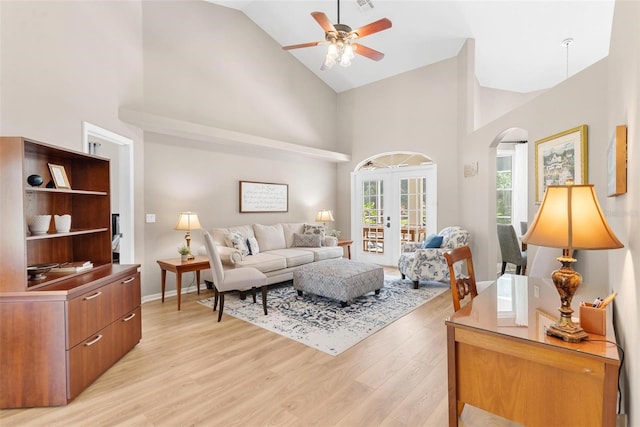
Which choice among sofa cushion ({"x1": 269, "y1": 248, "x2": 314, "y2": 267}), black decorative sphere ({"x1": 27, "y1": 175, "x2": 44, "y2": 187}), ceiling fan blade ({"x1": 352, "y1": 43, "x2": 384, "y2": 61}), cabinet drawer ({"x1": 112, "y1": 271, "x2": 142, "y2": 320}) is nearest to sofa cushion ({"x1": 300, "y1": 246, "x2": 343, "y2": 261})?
sofa cushion ({"x1": 269, "y1": 248, "x2": 314, "y2": 267})

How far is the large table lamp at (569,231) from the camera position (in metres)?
1.17

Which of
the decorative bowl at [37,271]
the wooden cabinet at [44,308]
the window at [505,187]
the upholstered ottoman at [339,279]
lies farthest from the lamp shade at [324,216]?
the decorative bowl at [37,271]

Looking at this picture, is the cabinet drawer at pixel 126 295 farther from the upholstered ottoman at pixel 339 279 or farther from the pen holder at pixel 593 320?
the pen holder at pixel 593 320

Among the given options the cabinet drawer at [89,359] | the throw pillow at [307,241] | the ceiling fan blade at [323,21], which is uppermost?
the ceiling fan blade at [323,21]

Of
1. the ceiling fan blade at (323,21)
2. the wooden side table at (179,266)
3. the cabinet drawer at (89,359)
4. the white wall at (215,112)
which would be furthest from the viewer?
the white wall at (215,112)

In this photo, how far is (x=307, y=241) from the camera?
5.73 metres

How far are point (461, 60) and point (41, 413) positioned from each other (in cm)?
646

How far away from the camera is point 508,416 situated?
4.62 ft

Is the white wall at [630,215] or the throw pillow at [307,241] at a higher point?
the white wall at [630,215]

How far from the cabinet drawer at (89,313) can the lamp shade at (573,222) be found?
2.68 m

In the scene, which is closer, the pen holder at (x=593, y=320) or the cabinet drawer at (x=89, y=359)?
the pen holder at (x=593, y=320)

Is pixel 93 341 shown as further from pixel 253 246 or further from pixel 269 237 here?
pixel 269 237

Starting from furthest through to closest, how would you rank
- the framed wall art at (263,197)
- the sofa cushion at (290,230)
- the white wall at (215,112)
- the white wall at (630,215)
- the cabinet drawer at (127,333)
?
1. the sofa cushion at (290,230)
2. the framed wall art at (263,197)
3. the white wall at (215,112)
4. the cabinet drawer at (127,333)
5. the white wall at (630,215)

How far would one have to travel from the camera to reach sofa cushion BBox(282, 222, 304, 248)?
5.82 meters
